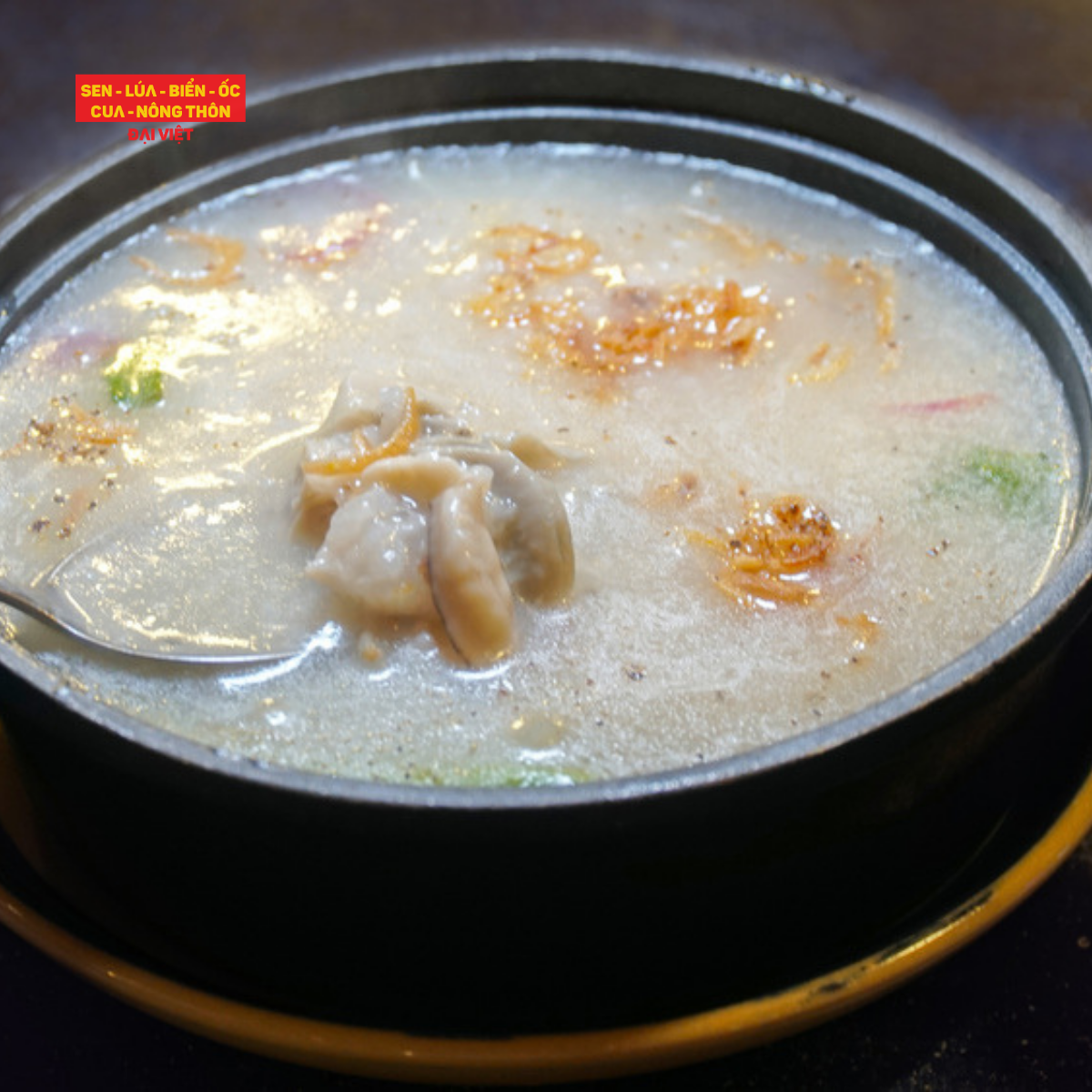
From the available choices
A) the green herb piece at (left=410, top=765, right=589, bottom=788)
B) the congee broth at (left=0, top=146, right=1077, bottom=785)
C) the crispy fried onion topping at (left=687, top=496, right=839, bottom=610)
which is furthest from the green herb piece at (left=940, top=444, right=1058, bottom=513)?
the green herb piece at (left=410, top=765, right=589, bottom=788)


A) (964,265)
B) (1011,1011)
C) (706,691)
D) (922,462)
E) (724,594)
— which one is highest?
(964,265)

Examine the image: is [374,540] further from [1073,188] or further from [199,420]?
[1073,188]

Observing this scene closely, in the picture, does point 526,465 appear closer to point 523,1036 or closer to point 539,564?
point 539,564

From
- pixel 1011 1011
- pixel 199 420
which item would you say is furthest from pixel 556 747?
pixel 199 420

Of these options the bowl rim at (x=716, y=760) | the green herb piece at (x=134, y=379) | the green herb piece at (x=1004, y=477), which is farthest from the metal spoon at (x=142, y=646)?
the green herb piece at (x=1004, y=477)

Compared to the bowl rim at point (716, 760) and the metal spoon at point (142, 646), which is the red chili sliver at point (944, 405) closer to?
the bowl rim at point (716, 760)

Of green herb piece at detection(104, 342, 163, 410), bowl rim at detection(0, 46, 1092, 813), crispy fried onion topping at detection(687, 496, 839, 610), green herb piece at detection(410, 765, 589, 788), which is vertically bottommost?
green herb piece at detection(410, 765, 589, 788)

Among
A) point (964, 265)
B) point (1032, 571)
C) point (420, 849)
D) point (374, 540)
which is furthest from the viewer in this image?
point (964, 265)

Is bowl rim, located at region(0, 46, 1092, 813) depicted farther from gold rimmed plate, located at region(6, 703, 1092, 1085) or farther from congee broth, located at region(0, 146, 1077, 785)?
gold rimmed plate, located at region(6, 703, 1092, 1085)
